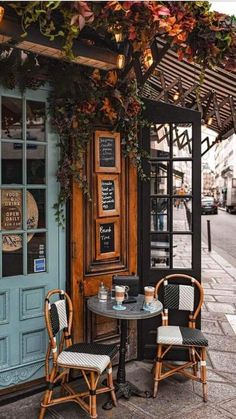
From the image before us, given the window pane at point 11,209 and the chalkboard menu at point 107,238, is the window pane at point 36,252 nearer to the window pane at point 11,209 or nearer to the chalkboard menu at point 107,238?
the window pane at point 11,209

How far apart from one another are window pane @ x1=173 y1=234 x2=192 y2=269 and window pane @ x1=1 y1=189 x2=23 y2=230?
175 cm

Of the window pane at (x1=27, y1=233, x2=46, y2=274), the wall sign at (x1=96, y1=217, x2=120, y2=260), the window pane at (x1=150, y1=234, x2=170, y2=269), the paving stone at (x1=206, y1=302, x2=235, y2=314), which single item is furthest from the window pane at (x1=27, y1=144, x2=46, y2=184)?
the paving stone at (x1=206, y1=302, x2=235, y2=314)

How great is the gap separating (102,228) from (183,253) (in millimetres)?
1071

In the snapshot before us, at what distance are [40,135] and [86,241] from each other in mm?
1136

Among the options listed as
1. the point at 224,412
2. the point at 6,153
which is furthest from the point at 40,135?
the point at 224,412

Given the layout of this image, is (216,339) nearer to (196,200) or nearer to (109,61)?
(196,200)

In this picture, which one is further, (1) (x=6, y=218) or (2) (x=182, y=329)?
(2) (x=182, y=329)

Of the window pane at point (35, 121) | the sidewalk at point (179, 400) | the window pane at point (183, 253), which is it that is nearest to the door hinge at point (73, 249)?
the window pane at point (35, 121)

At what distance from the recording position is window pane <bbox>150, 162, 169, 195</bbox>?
4383 mm

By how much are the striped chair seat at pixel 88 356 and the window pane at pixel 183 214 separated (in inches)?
64.5

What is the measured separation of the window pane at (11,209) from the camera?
3566mm

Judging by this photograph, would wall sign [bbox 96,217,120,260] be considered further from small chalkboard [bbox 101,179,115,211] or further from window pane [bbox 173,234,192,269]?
window pane [bbox 173,234,192,269]

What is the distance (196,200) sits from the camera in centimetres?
438

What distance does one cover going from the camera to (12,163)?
359 cm
